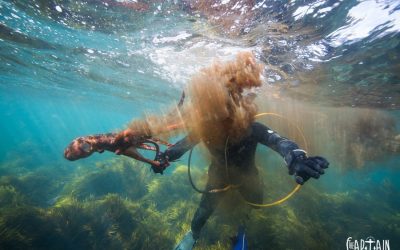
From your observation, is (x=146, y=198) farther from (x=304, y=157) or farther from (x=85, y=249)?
(x=304, y=157)

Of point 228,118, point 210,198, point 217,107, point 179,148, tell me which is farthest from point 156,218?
point 217,107

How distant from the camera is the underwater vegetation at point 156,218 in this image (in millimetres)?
8797

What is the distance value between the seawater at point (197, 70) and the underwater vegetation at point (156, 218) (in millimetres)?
60

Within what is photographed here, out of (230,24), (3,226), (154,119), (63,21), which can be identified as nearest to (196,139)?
(154,119)

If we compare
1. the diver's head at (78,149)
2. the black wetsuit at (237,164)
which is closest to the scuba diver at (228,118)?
the black wetsuit at (237,164)

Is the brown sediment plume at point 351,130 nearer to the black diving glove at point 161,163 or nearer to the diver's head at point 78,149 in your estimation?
the black diving glove at point 161,163

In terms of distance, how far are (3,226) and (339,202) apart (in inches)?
880

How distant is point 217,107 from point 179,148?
1.28 meters

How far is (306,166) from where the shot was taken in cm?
288

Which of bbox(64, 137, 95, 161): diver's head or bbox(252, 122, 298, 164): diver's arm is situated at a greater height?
bbox(64, 137, 95, 161): diver's head

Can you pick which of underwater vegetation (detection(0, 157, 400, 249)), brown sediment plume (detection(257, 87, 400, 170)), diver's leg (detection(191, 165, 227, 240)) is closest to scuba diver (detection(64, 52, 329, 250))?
diver's leg (detection(191, 165, 227, 240))

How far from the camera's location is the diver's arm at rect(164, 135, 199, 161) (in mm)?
4824

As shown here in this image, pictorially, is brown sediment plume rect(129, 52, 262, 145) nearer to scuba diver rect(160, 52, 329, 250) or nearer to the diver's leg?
scuba diver rect(160, 52, 329, 250)

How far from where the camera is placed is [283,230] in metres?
9.29
